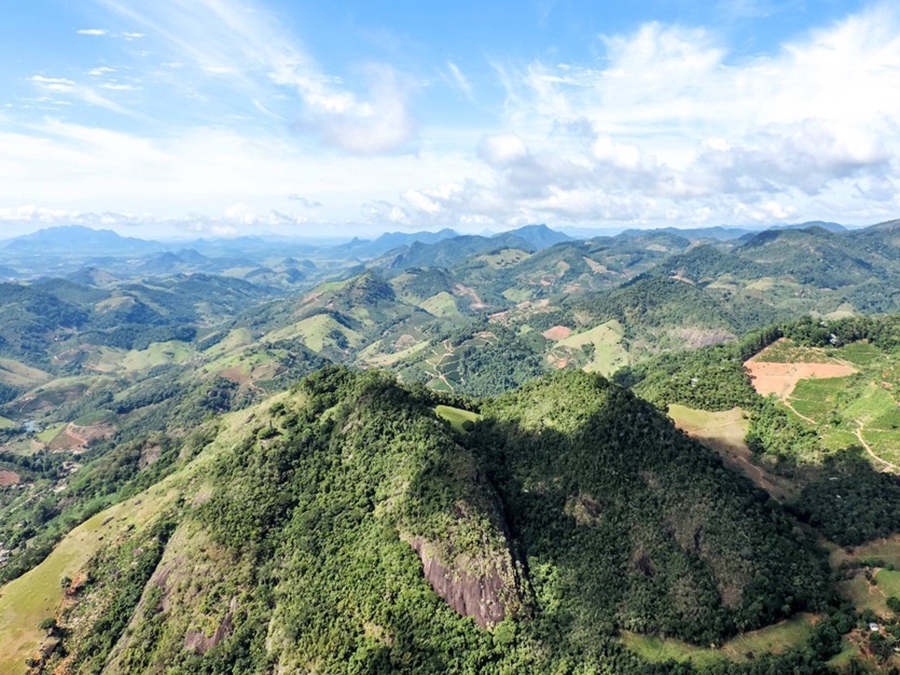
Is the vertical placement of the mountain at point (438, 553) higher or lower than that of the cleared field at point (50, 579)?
higher

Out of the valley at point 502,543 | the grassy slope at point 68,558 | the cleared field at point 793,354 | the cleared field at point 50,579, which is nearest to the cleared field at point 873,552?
the valley at point 502,543

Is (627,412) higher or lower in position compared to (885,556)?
higher

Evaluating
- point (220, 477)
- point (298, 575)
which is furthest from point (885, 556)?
point (220, 477)

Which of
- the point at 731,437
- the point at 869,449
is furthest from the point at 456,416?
the point at 869,449

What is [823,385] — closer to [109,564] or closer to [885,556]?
[885,556]

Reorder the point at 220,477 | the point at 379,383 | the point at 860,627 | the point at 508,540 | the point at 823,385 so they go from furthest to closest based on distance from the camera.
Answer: the point at 823,385, the point at 379,383, the point at 220,477, the point at 508,540, the point at 860,627

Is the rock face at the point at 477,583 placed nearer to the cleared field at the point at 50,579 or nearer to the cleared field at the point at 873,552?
the cleared field at the point at 873,552
